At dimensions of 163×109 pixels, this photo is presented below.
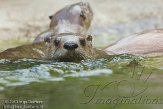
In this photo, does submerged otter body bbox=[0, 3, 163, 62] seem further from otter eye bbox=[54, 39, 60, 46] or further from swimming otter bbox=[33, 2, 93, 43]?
swimming otter bbox=[33, 2, 93, 43]

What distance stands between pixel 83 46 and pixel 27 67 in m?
0.97

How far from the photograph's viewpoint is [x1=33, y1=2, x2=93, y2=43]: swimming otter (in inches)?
318

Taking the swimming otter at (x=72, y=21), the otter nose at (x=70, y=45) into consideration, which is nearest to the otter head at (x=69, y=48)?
the otter nose at (x=70, y=45)

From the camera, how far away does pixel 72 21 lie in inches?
328

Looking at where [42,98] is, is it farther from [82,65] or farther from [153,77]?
[82,65]

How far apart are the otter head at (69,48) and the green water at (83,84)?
0.15 m

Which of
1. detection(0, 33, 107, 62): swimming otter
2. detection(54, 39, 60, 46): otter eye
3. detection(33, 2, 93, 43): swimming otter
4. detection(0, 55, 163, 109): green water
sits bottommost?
detection(0, 55, 163, 109): green water

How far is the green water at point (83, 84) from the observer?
3.43 meters

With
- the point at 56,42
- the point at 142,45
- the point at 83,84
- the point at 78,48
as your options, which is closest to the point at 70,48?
the point at 78,48

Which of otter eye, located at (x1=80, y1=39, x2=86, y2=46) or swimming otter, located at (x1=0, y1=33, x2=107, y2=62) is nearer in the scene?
swimming otter, located at (x1=0, y1=33, x2=107, y2=62)

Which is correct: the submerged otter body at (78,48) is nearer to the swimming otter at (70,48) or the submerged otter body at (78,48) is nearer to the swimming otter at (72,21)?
the swimming otter at (70,48)

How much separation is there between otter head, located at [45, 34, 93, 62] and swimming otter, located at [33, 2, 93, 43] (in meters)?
1.98

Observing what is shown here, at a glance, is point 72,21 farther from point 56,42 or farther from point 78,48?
point 78,48

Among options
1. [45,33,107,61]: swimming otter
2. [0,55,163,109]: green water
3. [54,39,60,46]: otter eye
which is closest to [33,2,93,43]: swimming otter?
[45,33,107,61]: swimming otter
